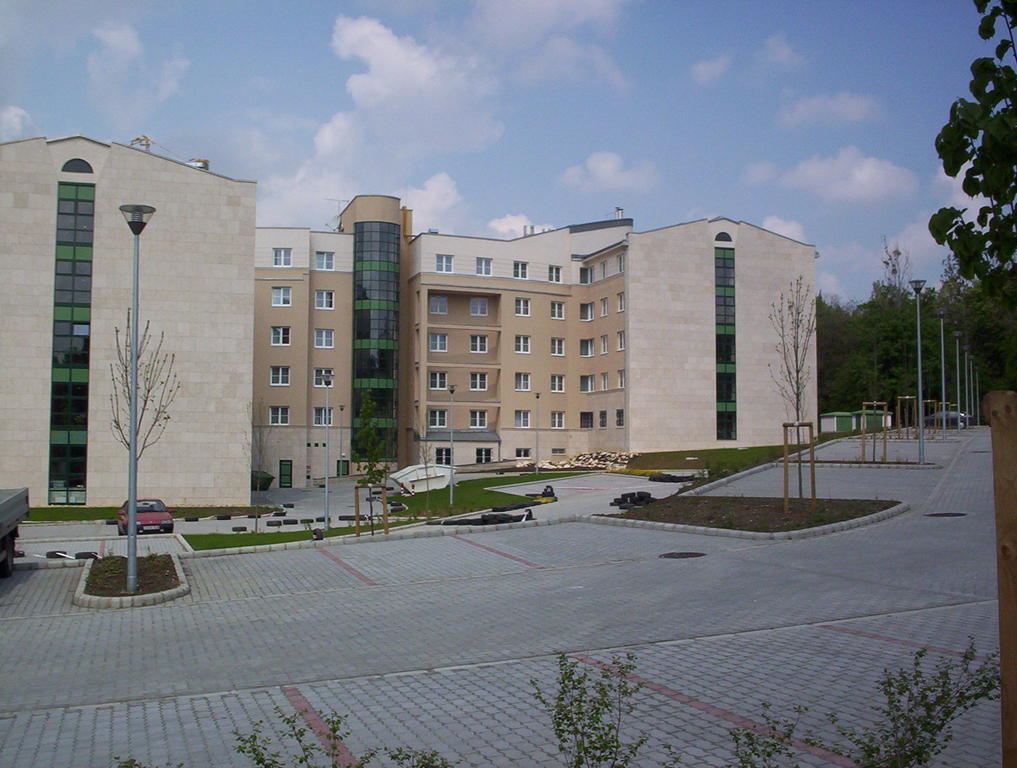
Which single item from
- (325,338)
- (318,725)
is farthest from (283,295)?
(318,725)

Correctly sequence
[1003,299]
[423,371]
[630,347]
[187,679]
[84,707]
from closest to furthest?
[1003,299]
[84,707]
[187,679]
[630,347]
[423,371]

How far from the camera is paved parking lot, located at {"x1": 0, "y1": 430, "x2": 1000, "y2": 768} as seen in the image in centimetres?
718

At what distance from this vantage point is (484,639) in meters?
10.7

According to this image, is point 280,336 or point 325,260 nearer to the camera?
point 280,336

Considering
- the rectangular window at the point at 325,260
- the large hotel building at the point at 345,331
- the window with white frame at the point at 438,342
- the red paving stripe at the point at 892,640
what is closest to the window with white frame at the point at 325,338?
the large hotel building at the point at 345,331

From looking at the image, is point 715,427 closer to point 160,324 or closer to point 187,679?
point 160,324

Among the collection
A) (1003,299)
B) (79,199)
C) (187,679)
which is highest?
(79,199)

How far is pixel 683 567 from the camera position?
15547 mm

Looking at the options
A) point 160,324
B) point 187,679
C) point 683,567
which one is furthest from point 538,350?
point 187,679

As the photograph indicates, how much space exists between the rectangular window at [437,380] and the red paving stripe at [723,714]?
56430 mm

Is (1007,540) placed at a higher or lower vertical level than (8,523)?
higher

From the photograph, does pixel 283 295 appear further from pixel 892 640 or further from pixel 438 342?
pixel 892 640

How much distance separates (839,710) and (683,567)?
8.27m

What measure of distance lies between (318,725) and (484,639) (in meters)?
3.62
